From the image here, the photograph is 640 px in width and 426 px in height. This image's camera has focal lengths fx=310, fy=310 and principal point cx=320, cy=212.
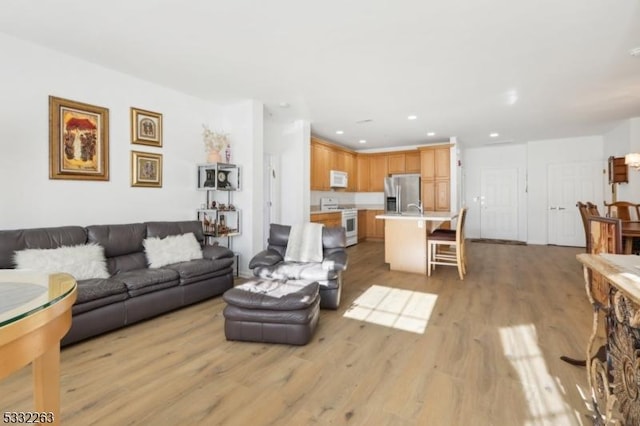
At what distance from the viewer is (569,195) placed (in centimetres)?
714

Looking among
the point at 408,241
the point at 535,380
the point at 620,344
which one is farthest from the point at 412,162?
the point at 620,344

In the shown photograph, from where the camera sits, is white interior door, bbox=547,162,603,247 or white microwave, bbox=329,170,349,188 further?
white microwave, bbox=329,170,349,188

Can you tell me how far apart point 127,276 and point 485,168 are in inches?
325

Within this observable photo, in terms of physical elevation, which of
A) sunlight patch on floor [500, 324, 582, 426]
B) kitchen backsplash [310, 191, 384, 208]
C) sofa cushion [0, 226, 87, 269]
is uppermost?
kitchen backsplash [310, 191, 384, 208]

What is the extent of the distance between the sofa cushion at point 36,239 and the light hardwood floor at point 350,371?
925 millimetres

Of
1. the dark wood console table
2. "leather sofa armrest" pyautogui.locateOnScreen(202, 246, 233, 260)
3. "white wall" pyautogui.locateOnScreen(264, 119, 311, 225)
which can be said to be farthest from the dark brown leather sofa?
the dark wood console table

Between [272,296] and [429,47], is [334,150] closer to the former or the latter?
[429,47]

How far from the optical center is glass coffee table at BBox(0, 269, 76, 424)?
2.54ft

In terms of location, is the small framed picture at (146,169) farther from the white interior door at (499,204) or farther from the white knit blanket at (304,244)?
the white interior door at (499,204)

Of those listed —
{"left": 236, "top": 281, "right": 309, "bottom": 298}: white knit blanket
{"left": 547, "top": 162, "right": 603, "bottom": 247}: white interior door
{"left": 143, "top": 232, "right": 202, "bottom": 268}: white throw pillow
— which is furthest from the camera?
{"left": 547, "top": 162, "right": 603, "bottom": 247}: white interior door

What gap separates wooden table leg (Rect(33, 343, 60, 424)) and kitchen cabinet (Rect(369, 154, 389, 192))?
7538 millimetres

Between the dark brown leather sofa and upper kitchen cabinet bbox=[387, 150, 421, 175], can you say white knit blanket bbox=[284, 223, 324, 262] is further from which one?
upper kitchen cabinet bbox=[387, 150, 421, 175]

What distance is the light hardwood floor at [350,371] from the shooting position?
1676 mm

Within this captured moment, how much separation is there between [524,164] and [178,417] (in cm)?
871
